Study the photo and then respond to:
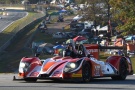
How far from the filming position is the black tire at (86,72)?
16922 mm

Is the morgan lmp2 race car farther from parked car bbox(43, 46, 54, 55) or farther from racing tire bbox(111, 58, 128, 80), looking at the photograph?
parked car bbox(43, 46, 54, 55)

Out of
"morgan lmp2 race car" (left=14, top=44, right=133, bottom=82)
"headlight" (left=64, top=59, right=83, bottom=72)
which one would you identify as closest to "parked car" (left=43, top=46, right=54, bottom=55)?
"morgan lmp2 race car" (left=14, top=44, right=133, bottom=82)

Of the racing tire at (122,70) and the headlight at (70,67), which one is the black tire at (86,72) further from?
the racing tire at (122,70)

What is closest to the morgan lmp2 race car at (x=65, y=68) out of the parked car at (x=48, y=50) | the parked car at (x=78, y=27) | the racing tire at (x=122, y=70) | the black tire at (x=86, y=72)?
the black tire at (x=86, y=72)

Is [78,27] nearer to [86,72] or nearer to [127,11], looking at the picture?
[127,11]

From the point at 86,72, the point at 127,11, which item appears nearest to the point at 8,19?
the point at 127,11

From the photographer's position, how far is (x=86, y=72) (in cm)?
1709

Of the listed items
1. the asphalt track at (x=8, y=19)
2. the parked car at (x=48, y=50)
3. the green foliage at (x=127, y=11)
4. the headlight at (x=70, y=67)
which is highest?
the headlight at (x=70, y=67)

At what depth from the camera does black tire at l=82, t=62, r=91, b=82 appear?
55.5 feet

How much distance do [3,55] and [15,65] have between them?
11.0m

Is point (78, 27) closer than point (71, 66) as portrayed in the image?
No

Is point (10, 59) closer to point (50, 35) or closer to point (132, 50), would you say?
point (132, 50)

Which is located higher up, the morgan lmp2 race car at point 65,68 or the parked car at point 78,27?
the morgan lmp2 race car at point 65,68

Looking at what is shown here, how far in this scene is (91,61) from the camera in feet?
57.1
